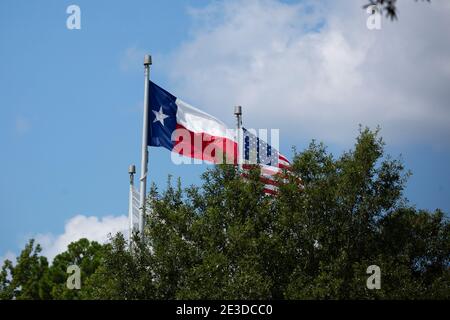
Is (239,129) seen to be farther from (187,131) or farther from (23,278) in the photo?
(23,278)

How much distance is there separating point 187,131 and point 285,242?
6.32 m

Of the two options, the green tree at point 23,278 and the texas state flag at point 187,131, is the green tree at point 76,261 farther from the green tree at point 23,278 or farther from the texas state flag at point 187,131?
the texas state flag at point 187,131

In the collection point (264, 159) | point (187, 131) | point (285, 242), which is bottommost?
point (285, 242)

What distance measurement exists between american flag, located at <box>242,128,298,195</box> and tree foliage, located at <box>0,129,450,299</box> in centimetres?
62

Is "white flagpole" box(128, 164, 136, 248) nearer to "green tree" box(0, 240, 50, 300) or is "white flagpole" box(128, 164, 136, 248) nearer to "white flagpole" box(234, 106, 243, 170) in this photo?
"white flagpole" box(234, 106, 243, 170)

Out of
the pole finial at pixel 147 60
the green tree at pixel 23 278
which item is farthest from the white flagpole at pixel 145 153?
the green tree at pixel 23 278

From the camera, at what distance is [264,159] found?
4050 centimetres

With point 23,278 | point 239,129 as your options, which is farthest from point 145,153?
point 23,278
